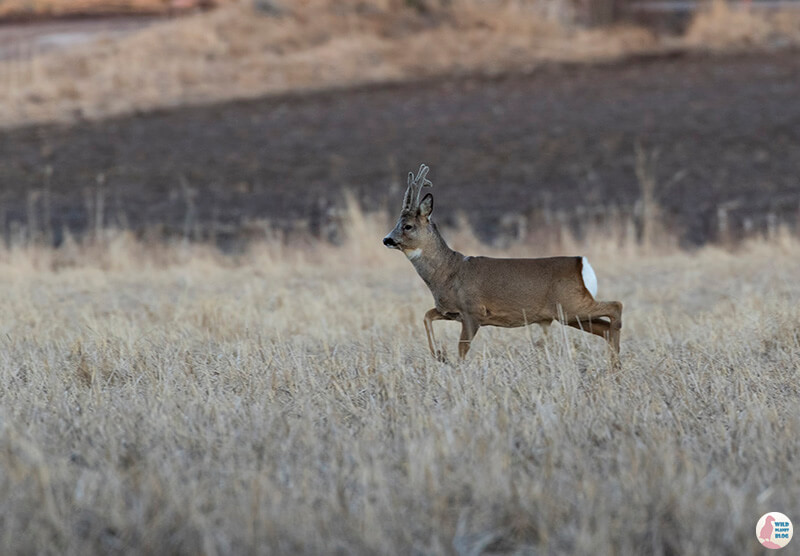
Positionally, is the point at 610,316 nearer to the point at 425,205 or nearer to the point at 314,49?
the point at 425,205

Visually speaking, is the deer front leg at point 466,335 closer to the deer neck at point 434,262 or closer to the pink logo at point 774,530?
the deer neck at point 434,262

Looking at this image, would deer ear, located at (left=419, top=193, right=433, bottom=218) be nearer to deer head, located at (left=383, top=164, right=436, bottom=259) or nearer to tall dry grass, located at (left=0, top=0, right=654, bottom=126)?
deer head, located at (left=383, top=164, right=436, bottom=259)

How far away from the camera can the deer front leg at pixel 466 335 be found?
6.16 metres

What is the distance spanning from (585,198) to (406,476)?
11.5m

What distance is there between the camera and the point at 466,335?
6.18 metres

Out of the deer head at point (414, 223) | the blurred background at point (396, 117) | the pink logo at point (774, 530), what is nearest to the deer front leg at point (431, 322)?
the deer head at point (414, 223)

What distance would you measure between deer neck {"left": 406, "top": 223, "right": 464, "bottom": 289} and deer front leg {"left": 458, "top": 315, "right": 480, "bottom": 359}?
10.5 inches

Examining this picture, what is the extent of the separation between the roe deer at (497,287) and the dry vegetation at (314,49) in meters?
13.8

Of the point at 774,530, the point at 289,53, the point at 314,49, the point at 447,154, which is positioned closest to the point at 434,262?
the point at 774,530

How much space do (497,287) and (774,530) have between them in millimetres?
2717

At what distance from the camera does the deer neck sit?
6340 millimetres

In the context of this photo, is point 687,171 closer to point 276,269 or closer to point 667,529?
point 276,269

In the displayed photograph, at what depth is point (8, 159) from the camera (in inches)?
666

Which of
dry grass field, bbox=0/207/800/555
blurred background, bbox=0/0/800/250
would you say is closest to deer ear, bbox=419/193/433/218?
dry grass field, bbox=0/207/800/555
